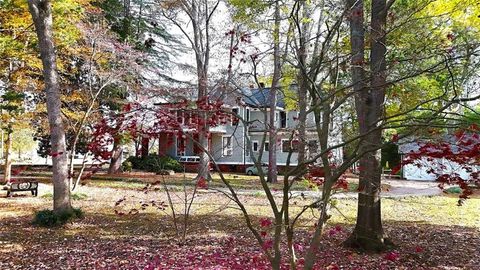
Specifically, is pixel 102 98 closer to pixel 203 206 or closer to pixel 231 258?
pixel 203 206

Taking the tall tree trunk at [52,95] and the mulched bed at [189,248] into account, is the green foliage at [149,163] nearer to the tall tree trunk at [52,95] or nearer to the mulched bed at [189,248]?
the mulched bed at [189,248]

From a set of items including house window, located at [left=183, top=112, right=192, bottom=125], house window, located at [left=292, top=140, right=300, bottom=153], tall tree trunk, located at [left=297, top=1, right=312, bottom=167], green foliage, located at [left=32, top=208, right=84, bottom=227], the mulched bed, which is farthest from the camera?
green foliage, located at [left=32, top=208, right=84, bottom=227]

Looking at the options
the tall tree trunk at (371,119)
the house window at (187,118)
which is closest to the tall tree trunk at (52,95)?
the house window at (187,118)

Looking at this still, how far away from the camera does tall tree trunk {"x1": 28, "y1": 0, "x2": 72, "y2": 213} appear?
28.3 ft

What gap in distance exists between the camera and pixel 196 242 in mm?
7445

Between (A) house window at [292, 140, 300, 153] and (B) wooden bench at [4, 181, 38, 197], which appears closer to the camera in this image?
(A) house window at [292, 140, 300, 153]

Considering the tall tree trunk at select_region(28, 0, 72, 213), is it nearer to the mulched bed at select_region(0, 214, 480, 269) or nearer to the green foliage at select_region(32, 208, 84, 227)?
the green foliage at select_region(32, 208, 84, 227)

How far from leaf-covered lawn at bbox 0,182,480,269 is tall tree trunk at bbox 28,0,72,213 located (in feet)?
2.89

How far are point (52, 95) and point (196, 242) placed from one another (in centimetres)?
448

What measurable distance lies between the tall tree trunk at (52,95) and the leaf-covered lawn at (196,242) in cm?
→ 88

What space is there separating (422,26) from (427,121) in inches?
217

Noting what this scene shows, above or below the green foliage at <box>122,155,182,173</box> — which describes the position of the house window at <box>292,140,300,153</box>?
above

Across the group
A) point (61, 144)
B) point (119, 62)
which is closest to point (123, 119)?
point (61, 144)

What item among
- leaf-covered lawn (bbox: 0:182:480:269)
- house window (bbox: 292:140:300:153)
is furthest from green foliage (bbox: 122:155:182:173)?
house window (bbox: 292:140:300:153)
